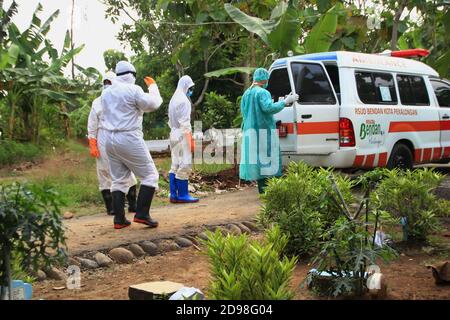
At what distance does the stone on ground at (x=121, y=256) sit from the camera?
4996mm

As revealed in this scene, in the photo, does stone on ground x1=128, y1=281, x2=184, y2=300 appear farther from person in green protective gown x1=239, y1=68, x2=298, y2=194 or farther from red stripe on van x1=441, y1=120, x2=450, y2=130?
red stripe on van x1=441, y1=120, x2=450, y2=130

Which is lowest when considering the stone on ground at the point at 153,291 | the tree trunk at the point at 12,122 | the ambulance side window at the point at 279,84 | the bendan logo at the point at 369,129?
the stone on ground at the point at 153,291

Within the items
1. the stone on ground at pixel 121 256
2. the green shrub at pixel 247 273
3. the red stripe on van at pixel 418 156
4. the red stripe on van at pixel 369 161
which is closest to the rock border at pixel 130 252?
the stone on ground at pixel 121 256

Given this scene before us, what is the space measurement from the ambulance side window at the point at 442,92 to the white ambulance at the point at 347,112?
3.00 feet

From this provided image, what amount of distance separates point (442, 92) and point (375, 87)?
6.63ft

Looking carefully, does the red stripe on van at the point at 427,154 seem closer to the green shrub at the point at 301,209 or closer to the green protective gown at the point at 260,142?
the green protective gown at the point at 260,142

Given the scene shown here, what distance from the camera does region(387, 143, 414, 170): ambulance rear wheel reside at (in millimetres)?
8453

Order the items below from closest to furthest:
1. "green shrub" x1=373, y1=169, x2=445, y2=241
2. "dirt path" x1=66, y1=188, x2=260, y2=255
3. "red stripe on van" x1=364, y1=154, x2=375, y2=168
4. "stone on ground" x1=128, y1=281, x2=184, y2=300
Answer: "stone on ground" x1=128, y1=281, x2=184, y2=300
"green shrub" x1=373, y1=169, x2=445, y2=241
"dirt path" x1=66, y1=188, x2=260, y2=255
"red stripe on van" x1=364, y1=154, x2=375, y2=168

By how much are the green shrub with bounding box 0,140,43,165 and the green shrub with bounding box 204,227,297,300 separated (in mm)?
9898

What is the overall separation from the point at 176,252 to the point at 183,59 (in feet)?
10.2

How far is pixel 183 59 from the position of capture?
754 cm

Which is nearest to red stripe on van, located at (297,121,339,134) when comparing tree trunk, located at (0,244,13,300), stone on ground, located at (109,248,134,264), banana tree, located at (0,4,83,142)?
stone on ground, located at (109,248,134,264)
